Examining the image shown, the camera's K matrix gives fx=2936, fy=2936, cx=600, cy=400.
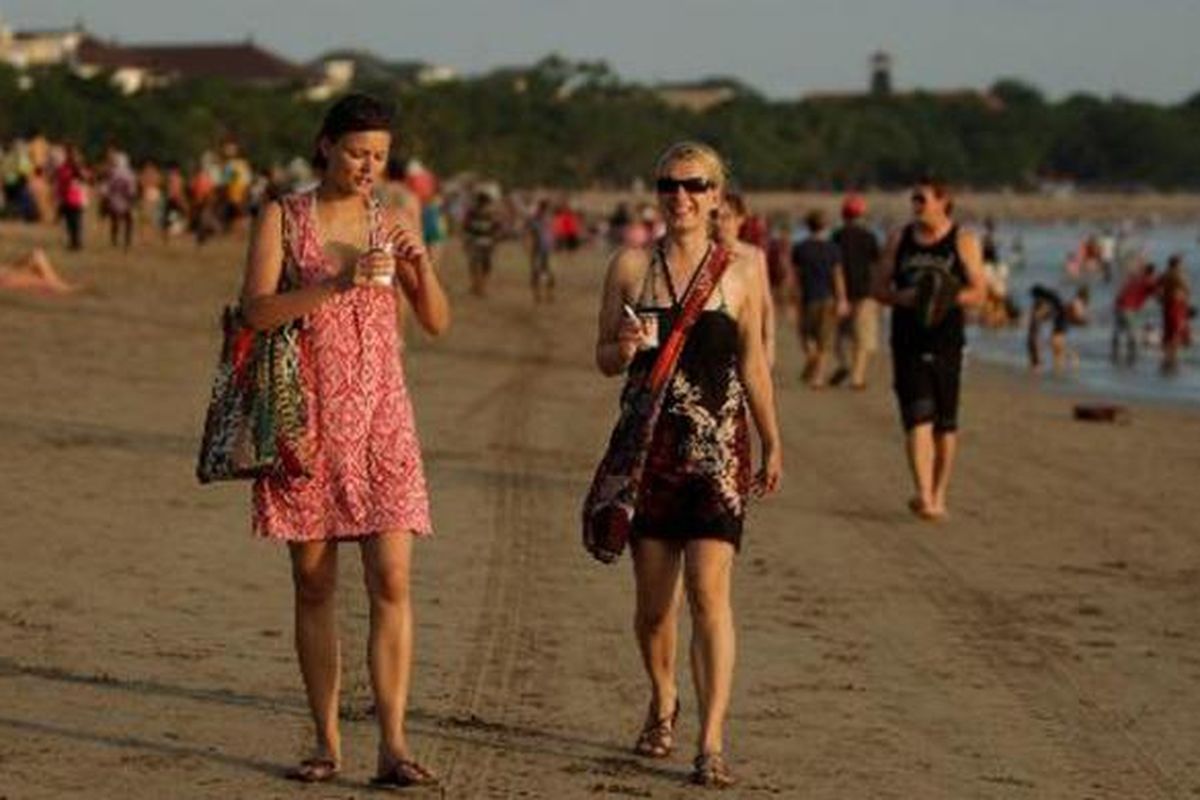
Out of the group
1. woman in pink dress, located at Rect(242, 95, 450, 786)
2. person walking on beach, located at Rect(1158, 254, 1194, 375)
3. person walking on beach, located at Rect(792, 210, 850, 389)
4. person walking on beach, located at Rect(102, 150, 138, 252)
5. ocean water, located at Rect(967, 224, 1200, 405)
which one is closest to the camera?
woman in pink dress, located at Rect(242, 95, 450, 786)

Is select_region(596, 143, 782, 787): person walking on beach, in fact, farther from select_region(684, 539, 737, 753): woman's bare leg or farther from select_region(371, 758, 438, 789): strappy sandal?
select_region(371, 758, 438, 789): strappy sandal

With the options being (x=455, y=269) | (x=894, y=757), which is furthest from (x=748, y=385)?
(x=455, y=269)

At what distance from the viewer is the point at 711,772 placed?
7.36m

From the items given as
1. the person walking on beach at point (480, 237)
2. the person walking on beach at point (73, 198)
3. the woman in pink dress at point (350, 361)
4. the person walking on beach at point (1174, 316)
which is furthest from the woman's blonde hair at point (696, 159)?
the person walking on beach at point (480, 237)

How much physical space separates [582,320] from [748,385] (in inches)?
1133

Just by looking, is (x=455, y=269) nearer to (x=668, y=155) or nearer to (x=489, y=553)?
(x=489, y=553)

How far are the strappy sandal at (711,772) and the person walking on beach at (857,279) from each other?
14657 millimetres

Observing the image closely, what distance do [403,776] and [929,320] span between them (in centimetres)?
667

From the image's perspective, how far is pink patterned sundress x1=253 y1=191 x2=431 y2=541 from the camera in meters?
7.02

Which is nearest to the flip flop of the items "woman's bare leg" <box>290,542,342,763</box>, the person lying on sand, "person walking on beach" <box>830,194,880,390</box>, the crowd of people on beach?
the crowd of people on beach

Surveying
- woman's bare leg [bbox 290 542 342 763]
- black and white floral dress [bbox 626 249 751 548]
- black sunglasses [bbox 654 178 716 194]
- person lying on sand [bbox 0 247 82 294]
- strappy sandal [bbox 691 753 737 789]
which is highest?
black sunglasses [bbox 654 178 716 194]

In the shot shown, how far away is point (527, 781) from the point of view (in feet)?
24.2

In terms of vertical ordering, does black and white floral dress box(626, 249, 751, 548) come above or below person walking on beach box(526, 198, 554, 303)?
above

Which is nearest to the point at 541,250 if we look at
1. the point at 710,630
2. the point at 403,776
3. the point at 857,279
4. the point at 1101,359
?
the point at 1101,359
